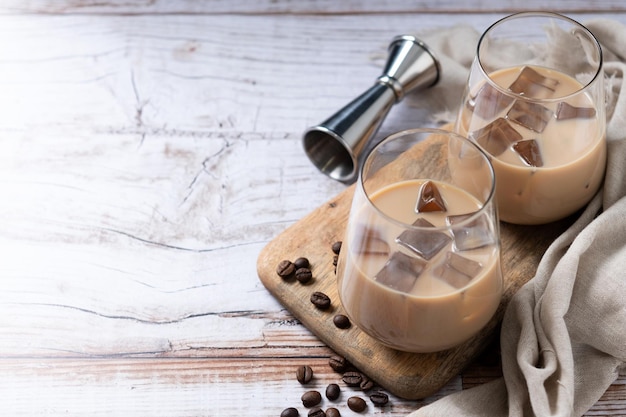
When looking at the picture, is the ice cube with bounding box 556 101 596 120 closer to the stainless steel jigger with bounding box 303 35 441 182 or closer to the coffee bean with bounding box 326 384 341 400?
the stainless steel jigger with bounding box 303 35 441 182

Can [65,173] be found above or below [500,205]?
below

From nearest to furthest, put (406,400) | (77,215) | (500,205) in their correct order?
(406,400), (500,205), (77,215)

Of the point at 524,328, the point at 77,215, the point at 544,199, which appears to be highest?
the point at 544,199

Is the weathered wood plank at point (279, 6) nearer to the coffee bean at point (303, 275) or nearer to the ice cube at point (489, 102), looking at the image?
the ice cube at point (489, 102)

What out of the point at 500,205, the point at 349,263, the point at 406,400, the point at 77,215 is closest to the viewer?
the point at 349,263

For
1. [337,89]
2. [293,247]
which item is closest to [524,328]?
[293,247]

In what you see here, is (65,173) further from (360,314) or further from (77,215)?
(360,314)

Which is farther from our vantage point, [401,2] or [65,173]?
[401,2]
